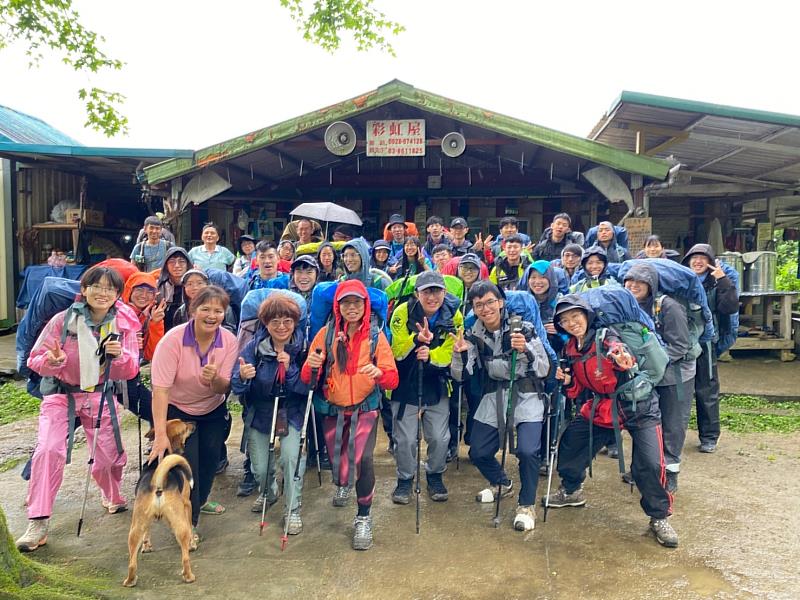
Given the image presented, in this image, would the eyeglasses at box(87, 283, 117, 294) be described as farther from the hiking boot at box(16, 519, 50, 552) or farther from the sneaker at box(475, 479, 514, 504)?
the sneaker at box(475, 479, 514, 504)

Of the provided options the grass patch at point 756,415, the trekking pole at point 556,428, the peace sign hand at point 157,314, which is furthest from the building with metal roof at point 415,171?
the trekking pole at point 556,428

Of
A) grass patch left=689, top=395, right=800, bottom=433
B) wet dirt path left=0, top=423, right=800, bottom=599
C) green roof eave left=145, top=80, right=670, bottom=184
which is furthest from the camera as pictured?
green roof eave left=145, top=80, right=670, bottom=184

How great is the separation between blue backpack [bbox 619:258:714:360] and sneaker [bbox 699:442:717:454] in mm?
1322

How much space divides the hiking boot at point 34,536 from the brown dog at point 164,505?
81 centimetres

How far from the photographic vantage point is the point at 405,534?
411 cm

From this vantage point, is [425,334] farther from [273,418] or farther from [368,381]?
[273,418]

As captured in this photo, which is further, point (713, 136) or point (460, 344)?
point (713, 136)

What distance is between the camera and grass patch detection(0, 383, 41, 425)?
24.1 ft

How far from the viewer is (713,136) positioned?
9.35 m

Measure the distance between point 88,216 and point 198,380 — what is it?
10617 millimetres

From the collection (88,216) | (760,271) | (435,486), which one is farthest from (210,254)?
(760,271)

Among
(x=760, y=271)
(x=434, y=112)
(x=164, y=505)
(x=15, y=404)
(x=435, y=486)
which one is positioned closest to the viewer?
(x=164, y=505)

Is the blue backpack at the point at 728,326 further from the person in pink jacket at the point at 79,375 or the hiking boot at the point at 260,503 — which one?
the person in pink jacket at the point at 79,375

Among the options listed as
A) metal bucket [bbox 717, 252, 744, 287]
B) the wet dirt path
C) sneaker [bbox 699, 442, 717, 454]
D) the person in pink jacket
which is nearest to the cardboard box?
the wet dirt path
